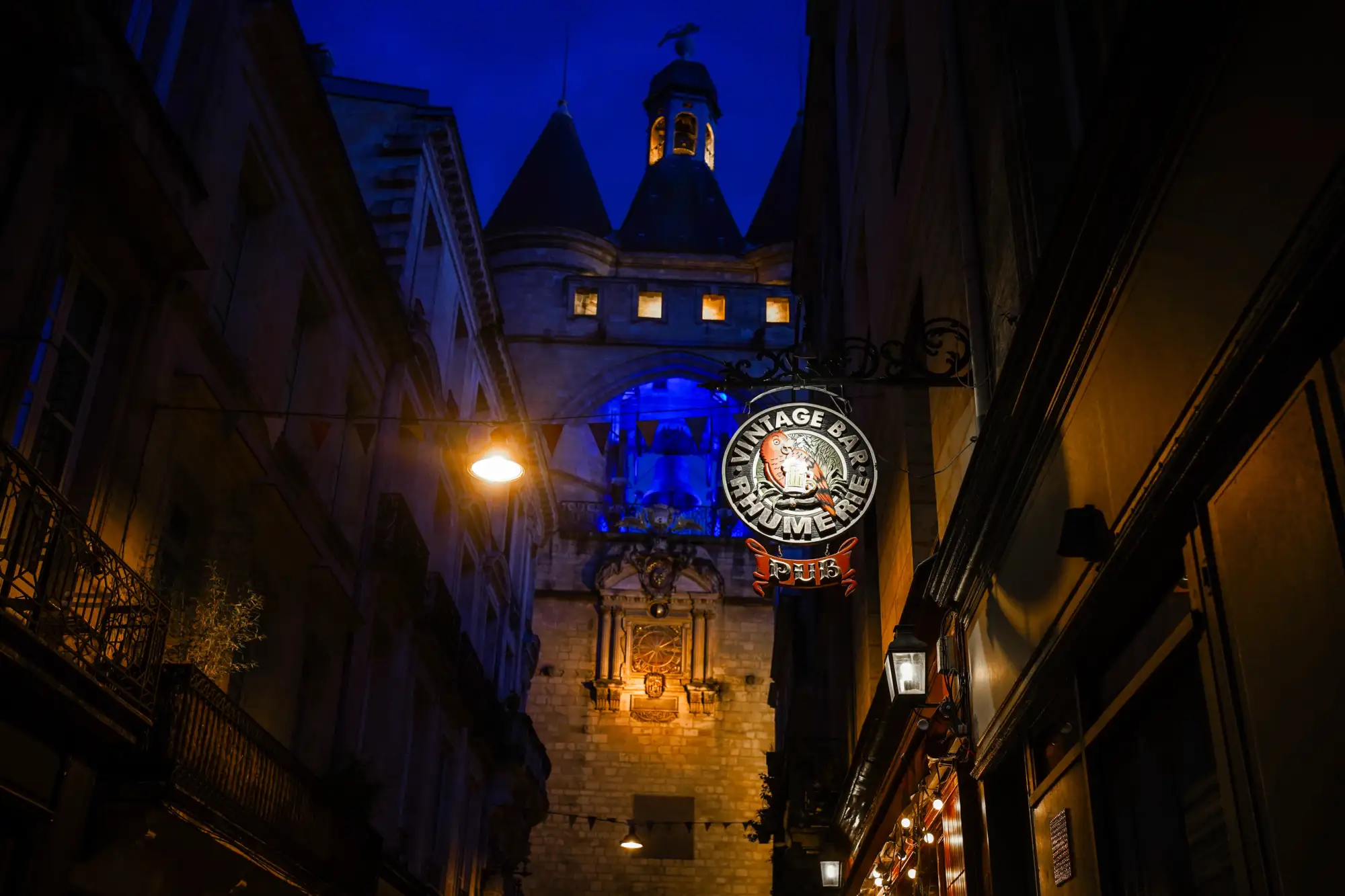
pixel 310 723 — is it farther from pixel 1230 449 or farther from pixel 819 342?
pixel 1230 449

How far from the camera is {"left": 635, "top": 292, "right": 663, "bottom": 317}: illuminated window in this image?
40.8 m

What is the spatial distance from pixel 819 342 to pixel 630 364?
19.5 m

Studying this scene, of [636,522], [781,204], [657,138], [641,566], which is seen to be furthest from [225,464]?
[657,138]

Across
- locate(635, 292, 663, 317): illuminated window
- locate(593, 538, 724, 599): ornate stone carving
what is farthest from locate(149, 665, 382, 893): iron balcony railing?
locate(635, 292, 663, 317): illuminated window

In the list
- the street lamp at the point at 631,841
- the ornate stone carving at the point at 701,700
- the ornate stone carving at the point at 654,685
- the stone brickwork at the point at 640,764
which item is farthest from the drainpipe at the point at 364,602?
the ornate stone carving at the point at 701,700

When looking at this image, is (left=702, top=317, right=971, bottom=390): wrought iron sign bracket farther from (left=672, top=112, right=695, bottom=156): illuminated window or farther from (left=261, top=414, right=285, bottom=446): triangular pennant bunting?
(left=672, top=112, right=695, bottom=156): illuminated window

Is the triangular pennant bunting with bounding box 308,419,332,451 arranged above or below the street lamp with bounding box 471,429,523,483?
above

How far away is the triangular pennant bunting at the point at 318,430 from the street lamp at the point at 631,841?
714 inches

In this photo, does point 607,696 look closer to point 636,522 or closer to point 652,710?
point 652,710

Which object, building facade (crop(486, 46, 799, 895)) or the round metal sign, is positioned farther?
building facade (crop(486, 46, 799, 895))

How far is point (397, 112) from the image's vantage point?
19.1 m

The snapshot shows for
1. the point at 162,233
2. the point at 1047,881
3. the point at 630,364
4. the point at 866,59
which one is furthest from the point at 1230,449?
the point at 630,364

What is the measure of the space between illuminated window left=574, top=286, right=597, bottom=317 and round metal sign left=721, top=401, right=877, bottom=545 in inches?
1291

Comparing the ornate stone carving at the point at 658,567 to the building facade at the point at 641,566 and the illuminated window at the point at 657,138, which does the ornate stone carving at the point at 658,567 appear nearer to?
the building facade at the point at 641,566
